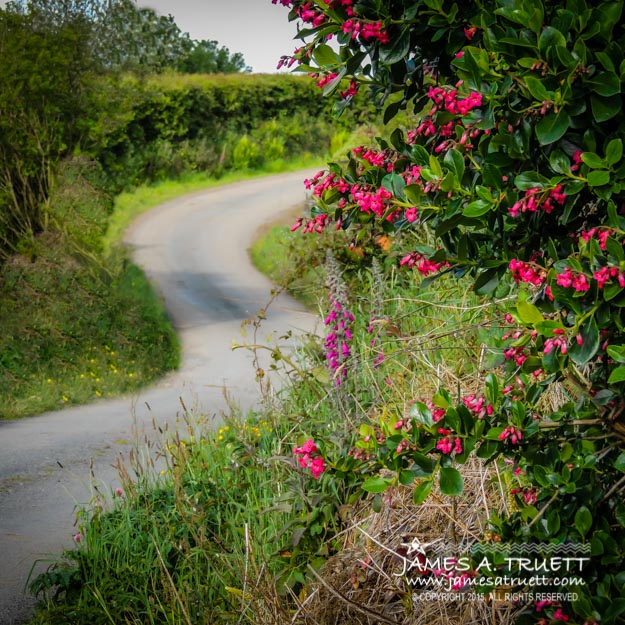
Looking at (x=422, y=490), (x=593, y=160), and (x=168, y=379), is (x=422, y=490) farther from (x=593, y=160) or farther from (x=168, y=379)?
(x=168, y=379)

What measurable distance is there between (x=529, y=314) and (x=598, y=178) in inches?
13.9

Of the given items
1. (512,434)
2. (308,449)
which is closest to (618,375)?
(512,434)

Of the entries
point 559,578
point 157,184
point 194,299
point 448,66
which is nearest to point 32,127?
point 194,299

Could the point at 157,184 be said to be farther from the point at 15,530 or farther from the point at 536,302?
the point at 536,302

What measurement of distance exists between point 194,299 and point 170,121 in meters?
7.30

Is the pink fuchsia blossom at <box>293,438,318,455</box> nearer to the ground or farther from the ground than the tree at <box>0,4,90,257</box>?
nearer to the ground

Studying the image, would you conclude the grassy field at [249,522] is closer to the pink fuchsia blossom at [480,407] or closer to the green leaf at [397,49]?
the pink fuchsia blossom at [480,407]

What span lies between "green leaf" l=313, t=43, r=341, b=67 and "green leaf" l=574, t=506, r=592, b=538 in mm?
1394

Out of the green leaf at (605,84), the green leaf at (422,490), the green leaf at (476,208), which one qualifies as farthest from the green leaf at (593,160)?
the green leaf at (422,490)

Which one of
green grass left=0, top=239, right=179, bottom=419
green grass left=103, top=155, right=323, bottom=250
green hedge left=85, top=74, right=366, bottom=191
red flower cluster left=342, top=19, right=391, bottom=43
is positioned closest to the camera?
red flower cluster left=342, top=19, right=391, bottom=43

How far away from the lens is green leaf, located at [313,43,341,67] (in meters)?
2.22

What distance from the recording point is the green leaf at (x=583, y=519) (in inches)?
85.7

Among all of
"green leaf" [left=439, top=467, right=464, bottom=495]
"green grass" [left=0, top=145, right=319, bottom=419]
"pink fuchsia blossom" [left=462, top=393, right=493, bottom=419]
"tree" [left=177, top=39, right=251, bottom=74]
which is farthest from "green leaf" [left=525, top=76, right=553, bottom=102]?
"tree" [left=177, top=39, right=251, bottom=74]

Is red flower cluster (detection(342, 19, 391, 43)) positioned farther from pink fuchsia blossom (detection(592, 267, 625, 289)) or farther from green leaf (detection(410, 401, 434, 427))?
green leaf (detection(410, 401, 434, 427))
